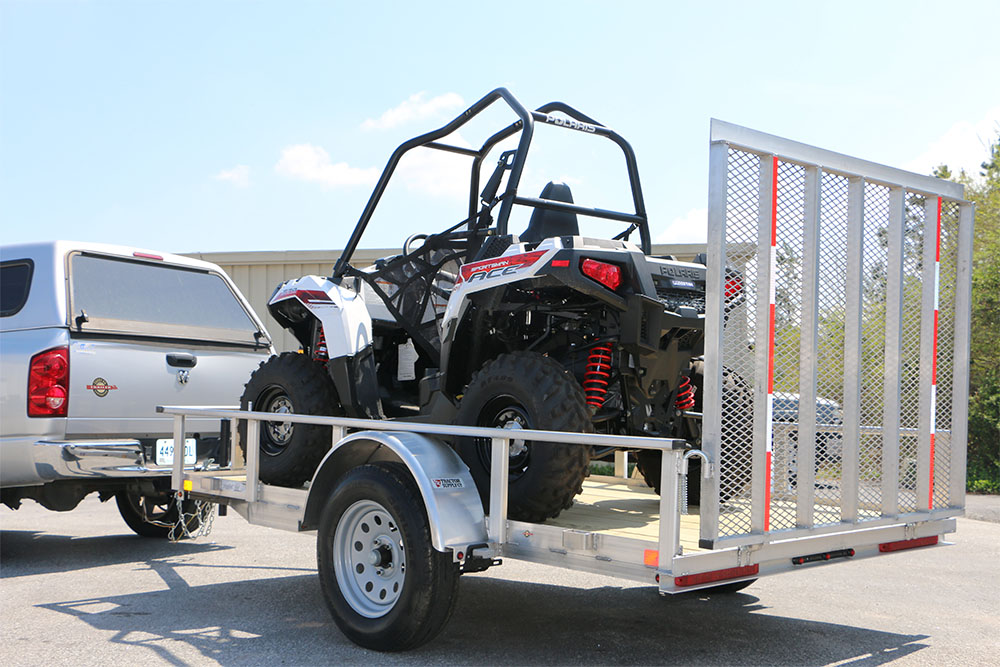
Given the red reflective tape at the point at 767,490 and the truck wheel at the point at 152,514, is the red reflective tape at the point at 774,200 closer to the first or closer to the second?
the red reflective tape at the point at 767,490

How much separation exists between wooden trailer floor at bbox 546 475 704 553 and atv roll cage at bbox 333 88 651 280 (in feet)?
5.34

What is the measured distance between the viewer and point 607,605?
5934mm

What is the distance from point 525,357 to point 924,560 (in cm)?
511

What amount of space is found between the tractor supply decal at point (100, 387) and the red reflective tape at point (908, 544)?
16.7 feet

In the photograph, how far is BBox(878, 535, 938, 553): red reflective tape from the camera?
16.0 ft

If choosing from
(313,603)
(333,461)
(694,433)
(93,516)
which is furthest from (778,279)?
(93,516)

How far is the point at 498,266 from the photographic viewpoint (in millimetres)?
5012

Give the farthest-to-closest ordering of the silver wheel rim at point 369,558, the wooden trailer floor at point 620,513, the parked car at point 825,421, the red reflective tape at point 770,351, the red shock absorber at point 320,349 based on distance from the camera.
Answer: the red shock absorber at point 320,349, the silver wheel rim at point 369,558, the parked car at point 825,421, the wooden trailer floor at point 620,513, the red reflective tape at point 770,351

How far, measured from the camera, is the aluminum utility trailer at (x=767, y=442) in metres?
3.96

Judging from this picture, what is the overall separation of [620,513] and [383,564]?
4.43ft

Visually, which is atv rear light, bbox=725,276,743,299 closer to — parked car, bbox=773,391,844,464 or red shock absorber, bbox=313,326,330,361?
parked car, bbox=773,391,844,464

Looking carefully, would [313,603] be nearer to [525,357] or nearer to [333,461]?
[333,461]

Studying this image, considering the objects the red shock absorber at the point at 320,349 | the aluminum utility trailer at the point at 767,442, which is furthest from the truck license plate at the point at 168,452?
the aluminum utility trailer at the point at 767,442

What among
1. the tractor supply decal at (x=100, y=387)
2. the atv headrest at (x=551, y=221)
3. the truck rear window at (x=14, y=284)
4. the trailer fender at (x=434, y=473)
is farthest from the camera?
the truck rear window at (x=14, y=284)
